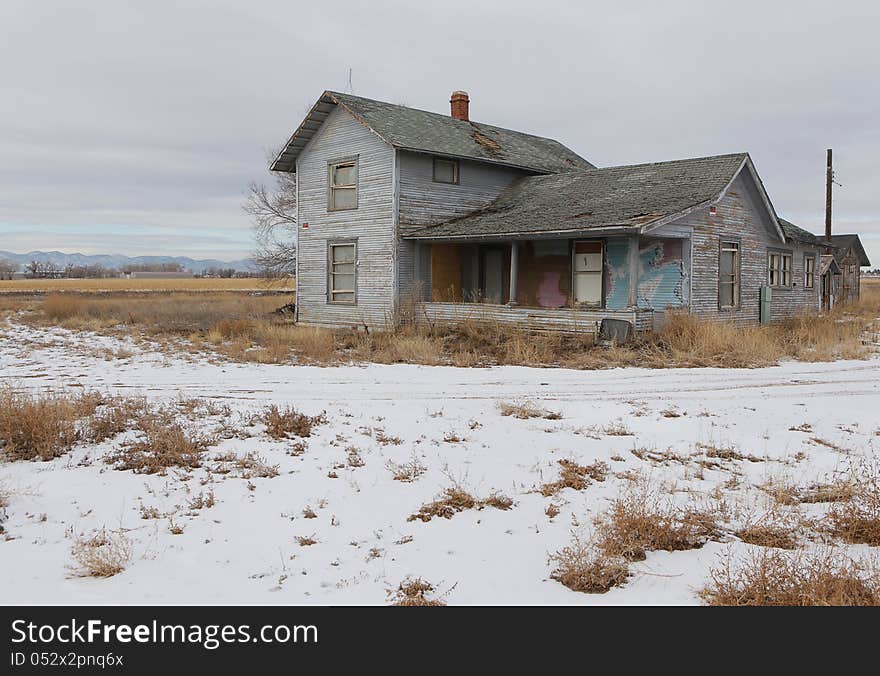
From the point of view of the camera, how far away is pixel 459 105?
85.1 feet

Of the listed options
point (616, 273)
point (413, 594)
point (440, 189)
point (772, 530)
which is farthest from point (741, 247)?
point (413, 594)

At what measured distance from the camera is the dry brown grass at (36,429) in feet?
25.1

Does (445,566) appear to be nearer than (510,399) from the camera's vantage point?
Yes

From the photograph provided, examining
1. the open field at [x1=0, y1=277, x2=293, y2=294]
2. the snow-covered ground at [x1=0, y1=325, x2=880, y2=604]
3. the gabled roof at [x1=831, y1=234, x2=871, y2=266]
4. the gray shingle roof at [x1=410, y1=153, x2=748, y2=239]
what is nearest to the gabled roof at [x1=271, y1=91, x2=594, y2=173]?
the gray shingle roof at [x1=410, y1=153, x2=748, y2=239]

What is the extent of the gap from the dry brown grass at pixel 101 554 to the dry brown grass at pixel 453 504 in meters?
2.21

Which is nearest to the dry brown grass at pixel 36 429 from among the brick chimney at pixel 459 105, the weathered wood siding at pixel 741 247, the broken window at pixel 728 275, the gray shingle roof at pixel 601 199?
the gray shingle roof at pixel 601 199

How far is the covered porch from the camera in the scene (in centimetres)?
1730

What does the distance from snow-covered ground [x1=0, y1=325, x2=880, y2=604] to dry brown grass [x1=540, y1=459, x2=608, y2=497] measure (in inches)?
4.5

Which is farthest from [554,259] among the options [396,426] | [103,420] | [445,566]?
[445,566]

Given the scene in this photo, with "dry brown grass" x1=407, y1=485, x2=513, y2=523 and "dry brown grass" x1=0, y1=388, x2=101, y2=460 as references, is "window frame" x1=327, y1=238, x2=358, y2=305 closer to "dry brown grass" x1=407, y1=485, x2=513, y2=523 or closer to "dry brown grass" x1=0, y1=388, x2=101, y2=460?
"dry brown grass" x1=0, y1=388, x2=101, y2=460
